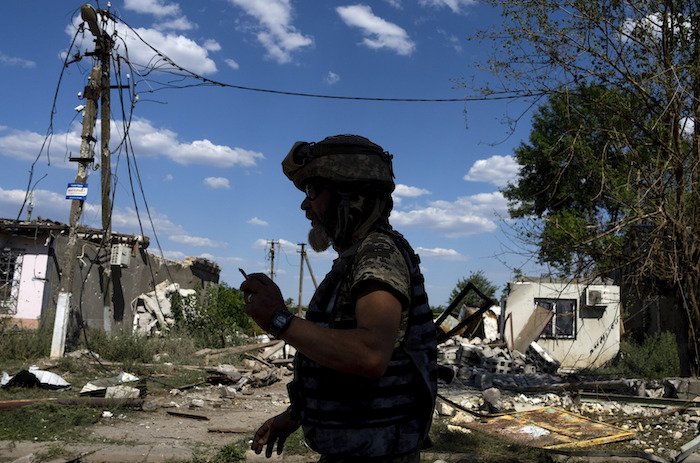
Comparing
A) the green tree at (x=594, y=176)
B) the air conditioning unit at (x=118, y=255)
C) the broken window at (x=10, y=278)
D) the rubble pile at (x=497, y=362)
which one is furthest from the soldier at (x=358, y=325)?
the broken window at (x=10, y=278)

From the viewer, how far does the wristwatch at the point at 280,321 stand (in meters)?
1.50

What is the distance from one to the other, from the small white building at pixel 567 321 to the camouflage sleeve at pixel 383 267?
17.8 m

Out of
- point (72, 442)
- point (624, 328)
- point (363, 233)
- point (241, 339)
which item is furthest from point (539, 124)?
point (363, 233)

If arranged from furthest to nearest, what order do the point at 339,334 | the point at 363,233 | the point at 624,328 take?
the point at 624,328 → the point at 363,233 → the point at 339,334

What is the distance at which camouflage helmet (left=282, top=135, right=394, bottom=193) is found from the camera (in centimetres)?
171

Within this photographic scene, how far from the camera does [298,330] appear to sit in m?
1.46

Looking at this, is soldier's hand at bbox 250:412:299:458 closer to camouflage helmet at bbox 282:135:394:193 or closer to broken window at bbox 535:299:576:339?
camouflage helmet at bbox 282:135:394:193

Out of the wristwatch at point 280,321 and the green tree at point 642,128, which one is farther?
the green tree at point 642,128

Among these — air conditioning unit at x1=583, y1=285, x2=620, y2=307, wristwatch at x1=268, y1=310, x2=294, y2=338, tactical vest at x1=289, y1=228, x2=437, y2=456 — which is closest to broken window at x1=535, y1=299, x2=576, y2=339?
air conditioning unit at x1=583, y1=285, x2=620, y2=307

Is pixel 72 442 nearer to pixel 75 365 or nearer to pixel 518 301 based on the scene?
pixel 75 365

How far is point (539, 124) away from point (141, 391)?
75.7 feet

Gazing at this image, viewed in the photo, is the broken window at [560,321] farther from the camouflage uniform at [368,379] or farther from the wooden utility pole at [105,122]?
the camouflage uniform at [368,379]

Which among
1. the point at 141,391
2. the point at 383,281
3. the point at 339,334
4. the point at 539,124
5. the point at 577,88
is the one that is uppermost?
the point at 539,124

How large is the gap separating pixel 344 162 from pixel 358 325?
55 centimetres
